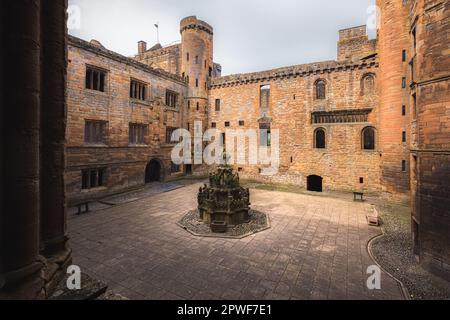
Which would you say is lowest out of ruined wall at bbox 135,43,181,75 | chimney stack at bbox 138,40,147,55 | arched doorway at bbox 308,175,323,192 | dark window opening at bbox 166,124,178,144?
arched doorway at bbox 308,175,323,192

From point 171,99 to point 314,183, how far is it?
Result: 15.8 meters

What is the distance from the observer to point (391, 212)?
39.6ft

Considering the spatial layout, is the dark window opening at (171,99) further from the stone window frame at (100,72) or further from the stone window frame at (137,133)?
the stone window frame at (100,72)

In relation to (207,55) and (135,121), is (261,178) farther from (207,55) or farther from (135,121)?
(207,55)

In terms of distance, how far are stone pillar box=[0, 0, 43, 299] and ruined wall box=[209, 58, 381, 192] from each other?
18.9 metres

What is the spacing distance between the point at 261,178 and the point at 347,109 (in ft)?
31.1

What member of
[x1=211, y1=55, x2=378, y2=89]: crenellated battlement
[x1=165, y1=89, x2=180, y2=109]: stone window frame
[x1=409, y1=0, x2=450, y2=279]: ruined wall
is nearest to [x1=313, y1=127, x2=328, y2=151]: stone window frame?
[x1=211, y1=55, x2=378, y2=89]: crenellated battlement

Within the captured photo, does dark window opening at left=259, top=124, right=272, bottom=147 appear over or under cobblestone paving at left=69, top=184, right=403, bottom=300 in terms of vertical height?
over

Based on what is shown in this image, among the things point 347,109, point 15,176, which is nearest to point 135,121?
point 15,176

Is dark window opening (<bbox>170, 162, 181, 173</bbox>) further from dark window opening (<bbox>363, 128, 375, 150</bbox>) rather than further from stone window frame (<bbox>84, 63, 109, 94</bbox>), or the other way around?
dark window opening (<bbox>363, 128, 375, 150</bbox>)

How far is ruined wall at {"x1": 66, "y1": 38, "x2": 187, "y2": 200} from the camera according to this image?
13.1 metres

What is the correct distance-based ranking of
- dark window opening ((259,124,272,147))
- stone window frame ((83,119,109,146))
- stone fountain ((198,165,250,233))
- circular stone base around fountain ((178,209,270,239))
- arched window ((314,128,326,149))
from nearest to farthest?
circular stone base around fountain ((178,209,270,239)), stone fountain ((198,165,250,233)), stone window frame ((83,119,109,146)), arched window ((314,128,326,149)), dark window opening ((259,124,272,147))

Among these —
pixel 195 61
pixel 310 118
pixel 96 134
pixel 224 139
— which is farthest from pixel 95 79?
pixel 310 118
